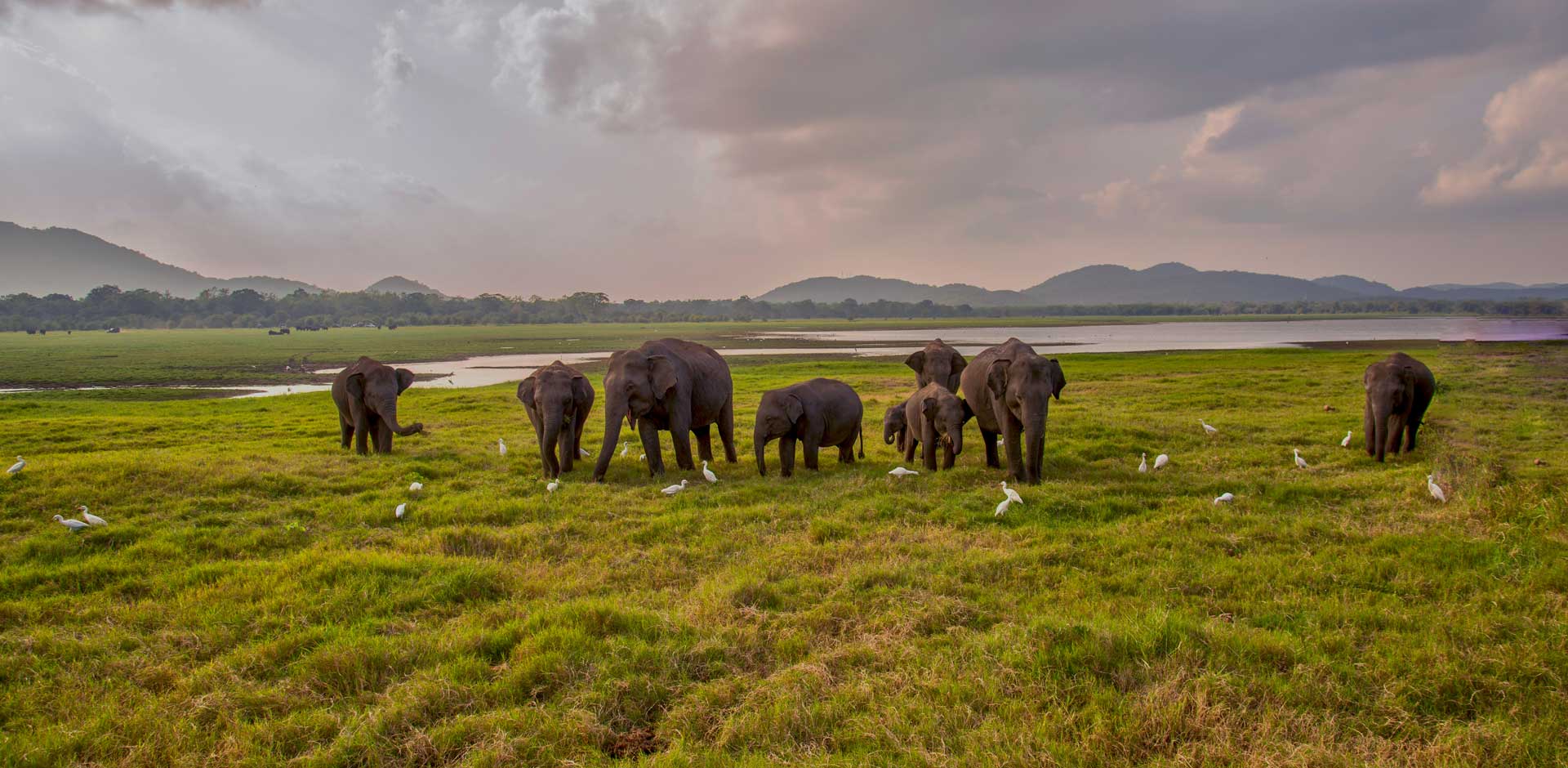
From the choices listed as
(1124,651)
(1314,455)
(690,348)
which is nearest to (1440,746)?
(1124,651)

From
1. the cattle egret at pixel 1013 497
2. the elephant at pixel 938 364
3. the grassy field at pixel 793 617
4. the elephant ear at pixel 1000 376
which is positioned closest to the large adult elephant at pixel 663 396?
the grassy field at pixel 793 617

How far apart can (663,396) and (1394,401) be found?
44.5ft

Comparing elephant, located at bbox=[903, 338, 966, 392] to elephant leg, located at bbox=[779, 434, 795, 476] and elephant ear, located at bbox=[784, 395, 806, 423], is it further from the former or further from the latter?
elephant leg, located at bbox=[779, 434, 795, 476]

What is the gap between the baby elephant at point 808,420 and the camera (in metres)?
14.1

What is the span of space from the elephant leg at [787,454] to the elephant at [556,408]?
415 centimetres

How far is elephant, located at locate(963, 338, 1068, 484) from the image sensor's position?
12.5m

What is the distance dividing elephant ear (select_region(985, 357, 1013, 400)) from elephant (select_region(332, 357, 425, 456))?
12100 mm

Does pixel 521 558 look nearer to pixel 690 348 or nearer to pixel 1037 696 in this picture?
pixel 1037 696

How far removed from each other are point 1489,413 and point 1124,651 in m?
17.6

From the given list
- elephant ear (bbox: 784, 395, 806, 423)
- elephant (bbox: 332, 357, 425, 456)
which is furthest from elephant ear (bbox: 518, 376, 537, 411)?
elephant ear (bbox: 784, 395, 806, 423)

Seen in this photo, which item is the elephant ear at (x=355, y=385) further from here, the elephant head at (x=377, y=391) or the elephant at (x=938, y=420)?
the elephant at (x=938, y=420)

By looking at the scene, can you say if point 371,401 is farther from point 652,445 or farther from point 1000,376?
point 1000,376

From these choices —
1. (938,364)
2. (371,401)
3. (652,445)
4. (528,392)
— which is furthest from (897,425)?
(371,401)

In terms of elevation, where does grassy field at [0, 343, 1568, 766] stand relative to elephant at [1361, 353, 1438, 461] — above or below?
below
